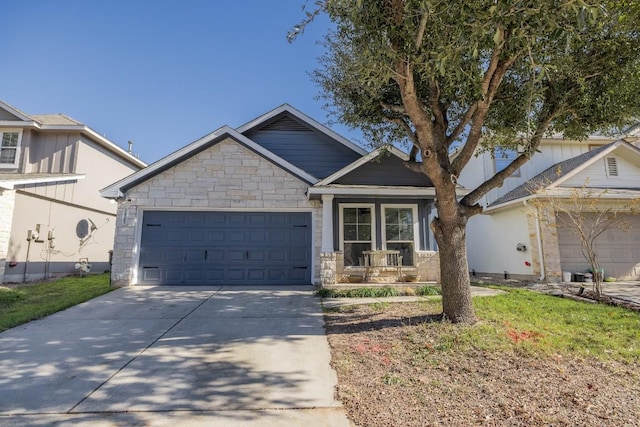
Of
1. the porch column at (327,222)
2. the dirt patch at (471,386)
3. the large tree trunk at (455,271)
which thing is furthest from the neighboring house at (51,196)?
the large tree trunk at (455,271)

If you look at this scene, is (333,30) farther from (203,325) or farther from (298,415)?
(298,415)

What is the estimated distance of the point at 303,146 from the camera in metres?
12.3

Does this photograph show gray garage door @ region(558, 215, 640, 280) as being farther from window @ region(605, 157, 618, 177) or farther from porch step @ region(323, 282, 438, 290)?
porch step @ region(323, 282, 438, 290)

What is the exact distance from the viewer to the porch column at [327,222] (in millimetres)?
9750

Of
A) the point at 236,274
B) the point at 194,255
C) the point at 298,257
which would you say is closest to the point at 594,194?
the point at 298,257

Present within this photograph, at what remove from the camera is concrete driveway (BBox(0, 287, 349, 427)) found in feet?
10.2

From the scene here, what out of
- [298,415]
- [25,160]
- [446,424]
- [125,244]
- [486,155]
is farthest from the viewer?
[486,155]

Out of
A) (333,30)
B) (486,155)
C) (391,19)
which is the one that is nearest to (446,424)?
(391,19)

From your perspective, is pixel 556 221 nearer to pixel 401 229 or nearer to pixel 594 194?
pixel 594 194

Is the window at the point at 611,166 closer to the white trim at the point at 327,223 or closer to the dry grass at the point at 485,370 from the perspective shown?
the dry grass at the point at 485,370

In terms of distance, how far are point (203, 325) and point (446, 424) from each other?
14.4 ft

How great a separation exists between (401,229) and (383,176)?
1805mm

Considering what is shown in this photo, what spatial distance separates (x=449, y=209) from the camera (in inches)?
225

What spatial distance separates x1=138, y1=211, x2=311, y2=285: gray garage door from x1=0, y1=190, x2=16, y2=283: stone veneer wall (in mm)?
5083
